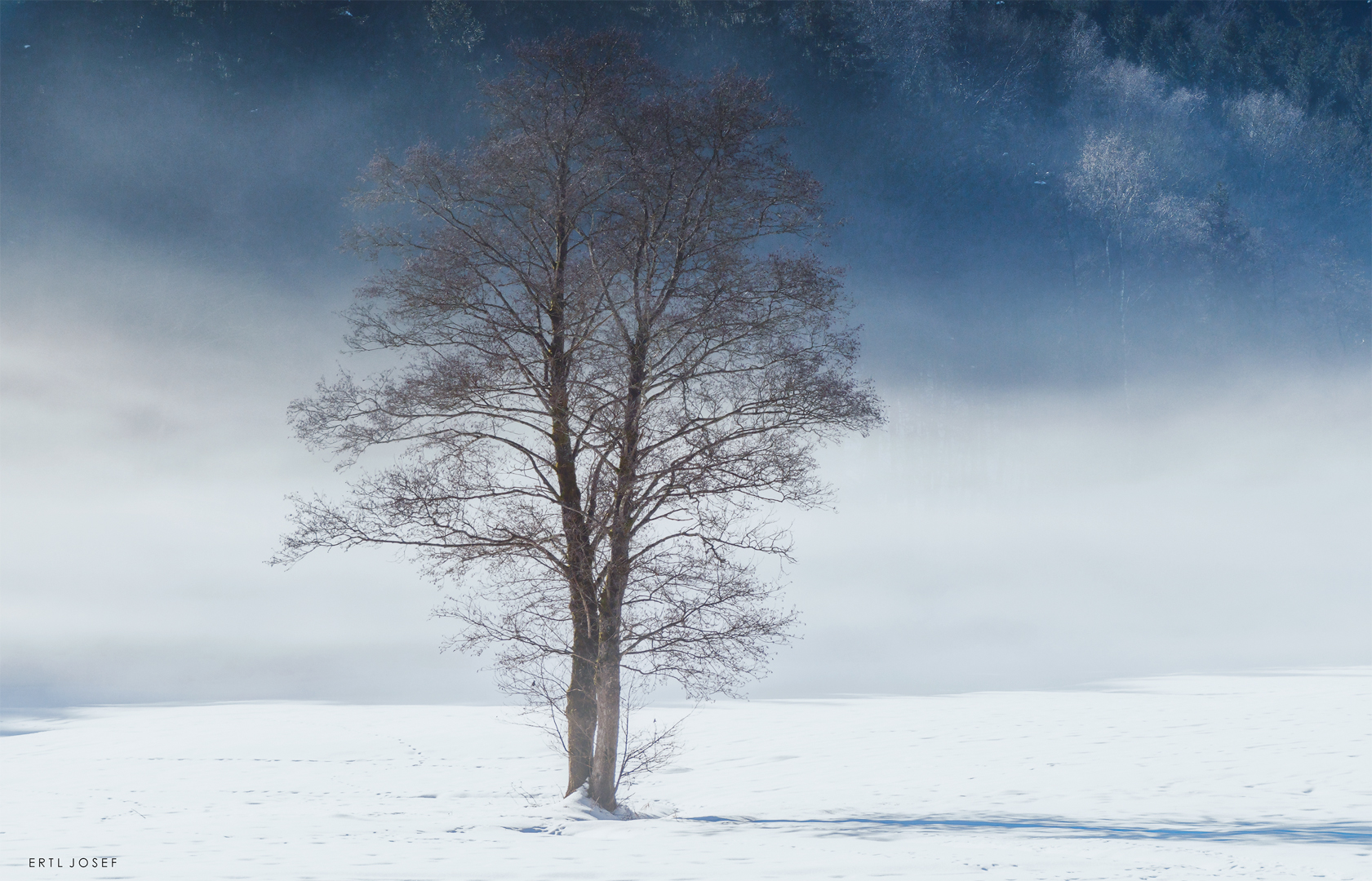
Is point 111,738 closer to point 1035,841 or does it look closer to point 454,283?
point 454,283

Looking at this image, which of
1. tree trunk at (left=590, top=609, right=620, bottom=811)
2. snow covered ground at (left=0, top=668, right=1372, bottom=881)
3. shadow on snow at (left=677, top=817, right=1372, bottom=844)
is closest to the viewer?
snow covered ground at (left=0, top=668, right=1372, bottom=881)

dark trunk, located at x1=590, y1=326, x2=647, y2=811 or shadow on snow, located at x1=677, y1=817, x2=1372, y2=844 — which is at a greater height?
dark trunk, located at x1=590, y1=326, x2=647, y2=811

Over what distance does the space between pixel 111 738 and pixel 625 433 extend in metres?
25.4

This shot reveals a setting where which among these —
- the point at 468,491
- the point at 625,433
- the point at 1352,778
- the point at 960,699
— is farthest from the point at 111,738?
the point at 1352,778

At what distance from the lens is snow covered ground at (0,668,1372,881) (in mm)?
8961

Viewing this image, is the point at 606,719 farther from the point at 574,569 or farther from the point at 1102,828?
the point at 1102,828

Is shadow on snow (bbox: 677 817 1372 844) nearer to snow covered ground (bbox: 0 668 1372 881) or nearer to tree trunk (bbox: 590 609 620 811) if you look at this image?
snow covered ground (bbox: 0 668 1372 881)

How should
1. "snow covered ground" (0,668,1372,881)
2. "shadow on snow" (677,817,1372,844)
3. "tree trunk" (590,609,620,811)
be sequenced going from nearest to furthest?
"snow covered ground" (0,668,1372,881)
"shadow on snow" (677,817,1372,844)
"tree trunk" (590,609,620,811)

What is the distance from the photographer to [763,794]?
712 inches

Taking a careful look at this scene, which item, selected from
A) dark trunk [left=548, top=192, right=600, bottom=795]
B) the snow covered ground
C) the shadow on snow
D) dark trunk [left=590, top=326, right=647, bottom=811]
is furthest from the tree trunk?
the shadow on snow

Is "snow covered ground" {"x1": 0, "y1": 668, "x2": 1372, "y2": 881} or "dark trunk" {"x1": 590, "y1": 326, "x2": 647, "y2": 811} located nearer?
"snow covered ground" {"x1": 0, "y1": 668, "x2": 1372, "y2": 881}

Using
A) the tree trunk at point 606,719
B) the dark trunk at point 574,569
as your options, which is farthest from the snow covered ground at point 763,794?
the dark trunk at point 574,569

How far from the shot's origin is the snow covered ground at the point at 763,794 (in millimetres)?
8961

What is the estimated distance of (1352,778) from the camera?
53.6ft
